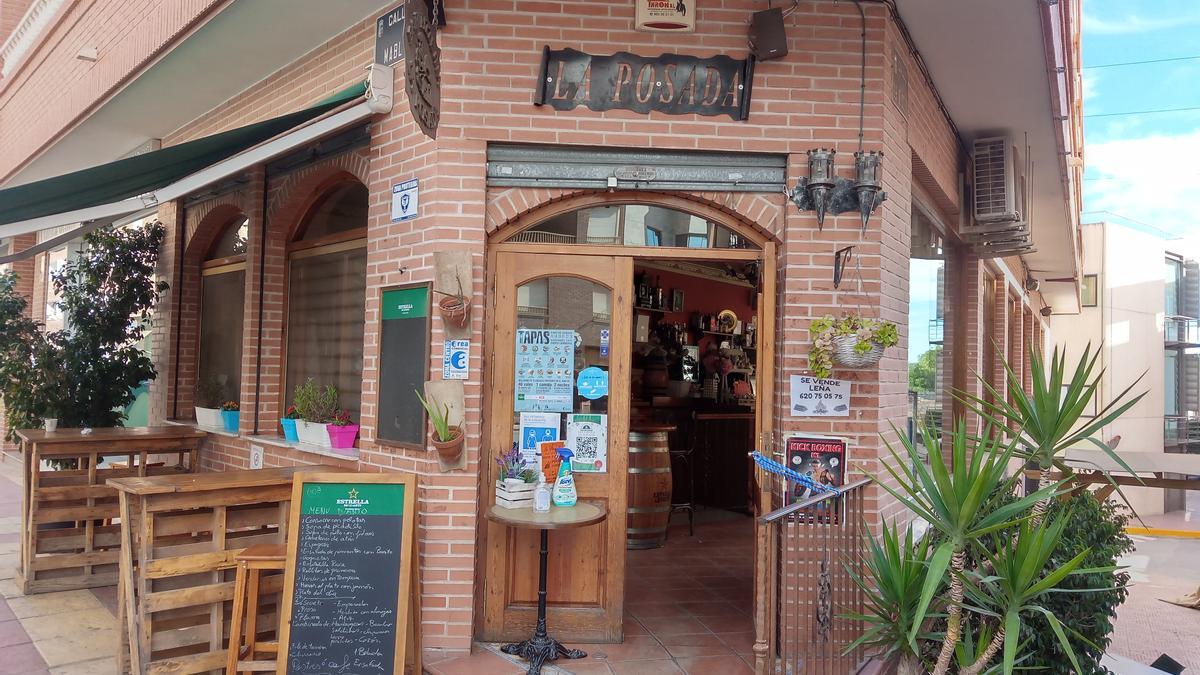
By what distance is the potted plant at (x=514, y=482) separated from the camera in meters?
4.59

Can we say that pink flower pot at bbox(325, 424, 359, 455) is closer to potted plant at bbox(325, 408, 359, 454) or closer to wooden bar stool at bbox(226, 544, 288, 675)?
potted plant at bbox(325, 408, 359, 454)

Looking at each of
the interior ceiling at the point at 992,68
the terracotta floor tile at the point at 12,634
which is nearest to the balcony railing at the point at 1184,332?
the interior ceiling at the point at 992,68

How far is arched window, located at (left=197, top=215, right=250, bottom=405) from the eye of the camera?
24.5 feet

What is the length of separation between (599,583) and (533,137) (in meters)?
2.70

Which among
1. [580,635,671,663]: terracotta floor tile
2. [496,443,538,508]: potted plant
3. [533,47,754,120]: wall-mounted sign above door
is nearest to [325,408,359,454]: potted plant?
[496,443,538,508]: potted plant

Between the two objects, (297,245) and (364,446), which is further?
(297,245)

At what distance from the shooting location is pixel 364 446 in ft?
17.0

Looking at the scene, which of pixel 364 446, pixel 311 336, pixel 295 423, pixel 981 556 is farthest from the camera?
pixel 311 336

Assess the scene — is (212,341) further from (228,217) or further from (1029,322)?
(1029,322)

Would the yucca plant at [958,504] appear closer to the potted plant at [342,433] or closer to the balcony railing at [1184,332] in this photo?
the potted plant at [342,433]

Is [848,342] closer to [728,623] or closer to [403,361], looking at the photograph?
[728,623]

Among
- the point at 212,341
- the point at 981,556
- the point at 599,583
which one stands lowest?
the point at 599,583

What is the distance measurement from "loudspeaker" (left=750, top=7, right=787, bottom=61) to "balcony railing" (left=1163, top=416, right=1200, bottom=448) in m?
24.0

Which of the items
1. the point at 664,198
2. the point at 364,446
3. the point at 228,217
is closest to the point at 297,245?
the point at 228,217
